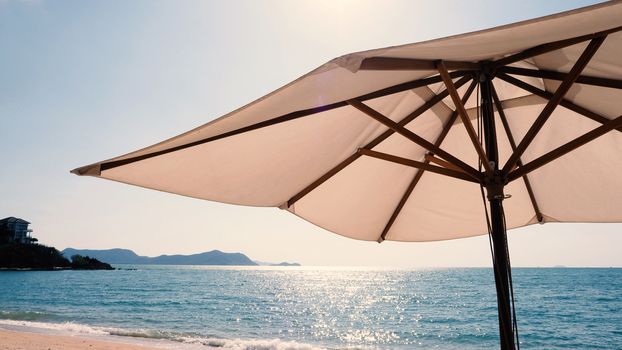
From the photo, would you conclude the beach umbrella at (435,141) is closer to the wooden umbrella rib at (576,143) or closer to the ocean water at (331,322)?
the wooden umbrella rib at (576,143)

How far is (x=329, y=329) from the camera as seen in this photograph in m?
26.7

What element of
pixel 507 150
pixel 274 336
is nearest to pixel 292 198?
pixel 507 150

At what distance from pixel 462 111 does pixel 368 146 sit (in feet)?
3.65

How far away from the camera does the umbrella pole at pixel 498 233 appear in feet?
7.47

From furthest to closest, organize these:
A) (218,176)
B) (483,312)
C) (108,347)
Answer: (483,312) → (108,347) → (218,176)

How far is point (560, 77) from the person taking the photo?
2.49 metres

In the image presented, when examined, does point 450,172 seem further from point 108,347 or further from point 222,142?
point 108,347

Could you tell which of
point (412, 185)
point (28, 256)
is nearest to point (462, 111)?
point (412, 185)

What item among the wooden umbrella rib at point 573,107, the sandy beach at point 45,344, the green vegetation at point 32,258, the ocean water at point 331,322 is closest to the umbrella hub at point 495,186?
the wooden umbrella rib at point 573,107

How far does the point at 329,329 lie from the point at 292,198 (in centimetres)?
2499

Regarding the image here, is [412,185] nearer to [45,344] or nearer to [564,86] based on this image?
[564,86]

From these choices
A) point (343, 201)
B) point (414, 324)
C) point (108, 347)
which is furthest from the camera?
point (414, 324)

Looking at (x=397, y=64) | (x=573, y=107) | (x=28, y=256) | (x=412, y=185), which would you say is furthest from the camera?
(x=28, y=256)

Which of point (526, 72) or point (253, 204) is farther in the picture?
point (253, 204)
